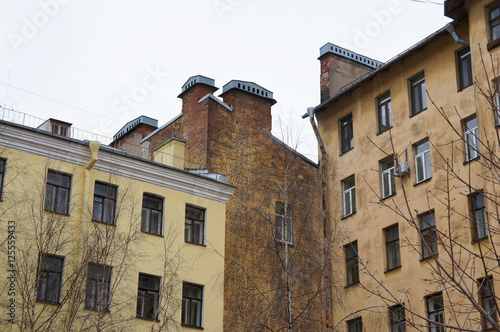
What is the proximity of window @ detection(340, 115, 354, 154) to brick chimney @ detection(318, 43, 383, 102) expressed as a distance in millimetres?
1578

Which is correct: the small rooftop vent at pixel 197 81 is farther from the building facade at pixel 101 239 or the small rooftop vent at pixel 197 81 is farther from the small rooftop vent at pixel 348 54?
the building facade at pixel 101 239

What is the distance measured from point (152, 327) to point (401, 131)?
10.4m

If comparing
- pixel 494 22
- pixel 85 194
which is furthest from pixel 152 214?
pixel 494 22

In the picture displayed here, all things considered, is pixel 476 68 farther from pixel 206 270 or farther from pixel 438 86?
pixel 206 270

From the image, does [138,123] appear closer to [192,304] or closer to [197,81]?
[197,81]

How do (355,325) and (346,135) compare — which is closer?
(355,325)

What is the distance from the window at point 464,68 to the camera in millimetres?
21516

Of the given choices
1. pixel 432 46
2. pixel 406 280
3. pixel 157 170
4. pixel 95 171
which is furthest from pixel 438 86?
pixel 95 171

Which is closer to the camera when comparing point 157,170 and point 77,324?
point 77,324

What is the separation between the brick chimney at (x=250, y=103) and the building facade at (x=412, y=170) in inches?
84.5

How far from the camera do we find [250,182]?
25.4 metres

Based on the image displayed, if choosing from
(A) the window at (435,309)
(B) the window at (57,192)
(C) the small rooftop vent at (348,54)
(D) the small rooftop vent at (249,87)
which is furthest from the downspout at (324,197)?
(B) the window at (57,192)

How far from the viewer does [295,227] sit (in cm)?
2547

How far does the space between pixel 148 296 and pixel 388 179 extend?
350 inches
